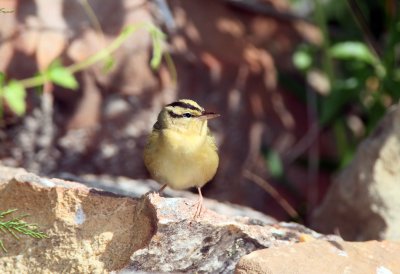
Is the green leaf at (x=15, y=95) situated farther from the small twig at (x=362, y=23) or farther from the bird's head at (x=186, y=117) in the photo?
the small twig at (x=362, y=23)

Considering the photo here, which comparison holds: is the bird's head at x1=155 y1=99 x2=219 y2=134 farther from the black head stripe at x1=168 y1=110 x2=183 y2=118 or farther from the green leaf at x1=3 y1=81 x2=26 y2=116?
the green leaf at x1=3 y1=81 x2=26 y2=116

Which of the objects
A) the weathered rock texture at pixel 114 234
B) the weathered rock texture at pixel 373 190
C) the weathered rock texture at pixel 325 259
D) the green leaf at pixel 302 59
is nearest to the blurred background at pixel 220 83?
the green leaf at pixel 302 59

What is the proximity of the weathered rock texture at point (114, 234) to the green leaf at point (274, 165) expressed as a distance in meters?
2.39

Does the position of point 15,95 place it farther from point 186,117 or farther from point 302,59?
point 302,59

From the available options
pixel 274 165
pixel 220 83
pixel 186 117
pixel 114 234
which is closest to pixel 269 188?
pixel 274 165

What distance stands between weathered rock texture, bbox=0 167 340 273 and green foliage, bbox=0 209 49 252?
0.04 metres

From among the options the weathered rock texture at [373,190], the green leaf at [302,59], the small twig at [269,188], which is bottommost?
the small twig at [269,188]

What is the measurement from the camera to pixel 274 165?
6301mm

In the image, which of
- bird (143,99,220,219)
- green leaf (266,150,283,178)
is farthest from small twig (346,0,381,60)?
bird (143,99,220,219)

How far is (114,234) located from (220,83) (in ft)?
8.99

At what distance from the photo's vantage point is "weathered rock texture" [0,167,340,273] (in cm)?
361

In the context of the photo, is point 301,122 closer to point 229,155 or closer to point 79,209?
point 229,155

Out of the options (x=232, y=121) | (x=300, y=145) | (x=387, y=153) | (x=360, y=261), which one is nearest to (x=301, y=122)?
(x=300, y=145)

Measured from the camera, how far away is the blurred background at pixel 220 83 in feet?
18.4
